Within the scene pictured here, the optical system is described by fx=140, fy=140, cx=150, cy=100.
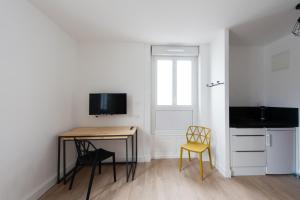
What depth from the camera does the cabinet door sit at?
237 centimetres

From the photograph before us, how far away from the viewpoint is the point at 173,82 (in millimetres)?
3184

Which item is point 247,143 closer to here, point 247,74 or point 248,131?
point 248,131

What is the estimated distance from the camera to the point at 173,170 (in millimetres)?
2607

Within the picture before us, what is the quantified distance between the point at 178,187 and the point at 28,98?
7.80ft

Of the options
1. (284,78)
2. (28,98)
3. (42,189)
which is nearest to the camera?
(28,98)

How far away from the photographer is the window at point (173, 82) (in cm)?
319

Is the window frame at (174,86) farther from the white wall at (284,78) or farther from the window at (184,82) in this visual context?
the white wall at (284,78)

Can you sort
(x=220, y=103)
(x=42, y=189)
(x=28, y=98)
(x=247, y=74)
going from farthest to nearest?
(x=247, y=74) < (x=220, y=103) < (x=42, y=189) < (x=28, y=98)

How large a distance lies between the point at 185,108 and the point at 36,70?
8.95 feet

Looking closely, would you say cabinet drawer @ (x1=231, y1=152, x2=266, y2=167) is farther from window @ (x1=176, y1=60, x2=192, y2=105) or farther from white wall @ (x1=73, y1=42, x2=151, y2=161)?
white wall @ (x1=73, y1=42, x2=151, y2=161)

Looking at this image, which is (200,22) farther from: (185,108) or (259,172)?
(259,172)

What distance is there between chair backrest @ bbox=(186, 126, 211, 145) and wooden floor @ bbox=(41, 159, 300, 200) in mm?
590

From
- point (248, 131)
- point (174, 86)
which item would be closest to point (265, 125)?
point (248, 131)

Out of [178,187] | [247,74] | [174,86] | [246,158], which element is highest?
[247,74]
